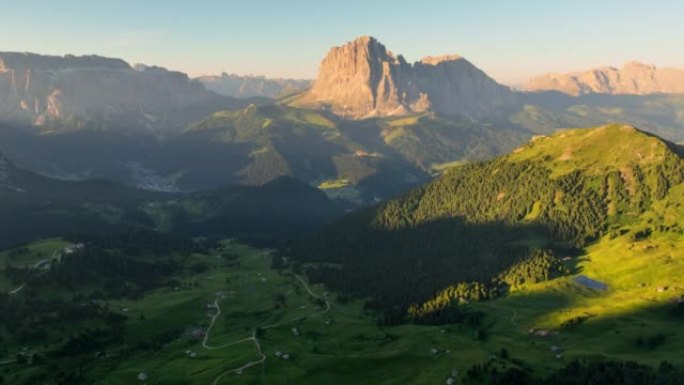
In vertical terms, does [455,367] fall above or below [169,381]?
above

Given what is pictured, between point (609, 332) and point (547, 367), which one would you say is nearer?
point (547, 367)

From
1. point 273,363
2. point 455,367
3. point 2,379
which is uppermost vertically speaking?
point 455,367

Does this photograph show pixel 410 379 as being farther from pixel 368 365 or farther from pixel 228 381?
pixel 228 381

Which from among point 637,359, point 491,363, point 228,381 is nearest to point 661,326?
point 637,359

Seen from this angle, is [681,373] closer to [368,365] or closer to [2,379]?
[368,365]

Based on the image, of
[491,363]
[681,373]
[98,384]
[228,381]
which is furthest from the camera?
[98,384]

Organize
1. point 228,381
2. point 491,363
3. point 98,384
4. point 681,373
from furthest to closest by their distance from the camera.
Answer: point 98,384 < point 228,381 < point 491,363 < point 681,373

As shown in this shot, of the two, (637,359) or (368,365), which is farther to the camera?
(368,365)

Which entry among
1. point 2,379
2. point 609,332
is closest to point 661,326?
point 609,332

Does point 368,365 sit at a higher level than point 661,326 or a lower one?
lower
